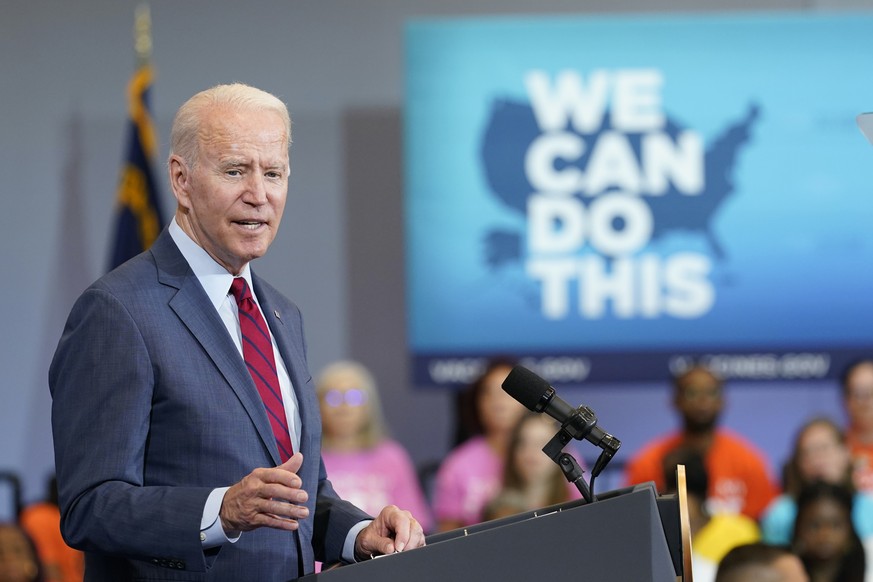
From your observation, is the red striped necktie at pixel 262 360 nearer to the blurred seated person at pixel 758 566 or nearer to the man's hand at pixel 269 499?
the man's hand at pixel 269 499

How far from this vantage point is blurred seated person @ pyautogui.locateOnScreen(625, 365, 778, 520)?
Result: 504 cm

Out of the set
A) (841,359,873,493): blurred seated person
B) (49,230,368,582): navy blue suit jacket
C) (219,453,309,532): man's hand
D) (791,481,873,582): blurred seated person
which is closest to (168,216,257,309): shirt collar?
(49,230,368,582): navy blue suit jacket

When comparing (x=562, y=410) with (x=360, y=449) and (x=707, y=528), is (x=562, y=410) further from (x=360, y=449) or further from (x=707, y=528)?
(x=360, y=449)

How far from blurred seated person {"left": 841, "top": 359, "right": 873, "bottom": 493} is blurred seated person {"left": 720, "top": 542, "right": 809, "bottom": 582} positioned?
5.26ft

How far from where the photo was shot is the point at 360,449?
5203mm

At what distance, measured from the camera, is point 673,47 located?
5.80 m

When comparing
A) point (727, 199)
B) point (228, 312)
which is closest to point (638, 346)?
point (727, 199)

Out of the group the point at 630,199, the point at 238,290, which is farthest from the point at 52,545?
the point at 238,290

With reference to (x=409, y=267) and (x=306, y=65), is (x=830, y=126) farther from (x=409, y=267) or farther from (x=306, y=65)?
(x=306, y=65)

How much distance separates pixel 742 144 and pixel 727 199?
268 mm

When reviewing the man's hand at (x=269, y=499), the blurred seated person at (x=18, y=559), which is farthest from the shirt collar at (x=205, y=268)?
the blurred seated person at (x=18, y=559)

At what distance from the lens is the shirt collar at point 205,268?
6.22ft

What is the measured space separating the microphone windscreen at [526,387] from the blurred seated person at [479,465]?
10.3ft

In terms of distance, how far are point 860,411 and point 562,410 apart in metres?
3.77
